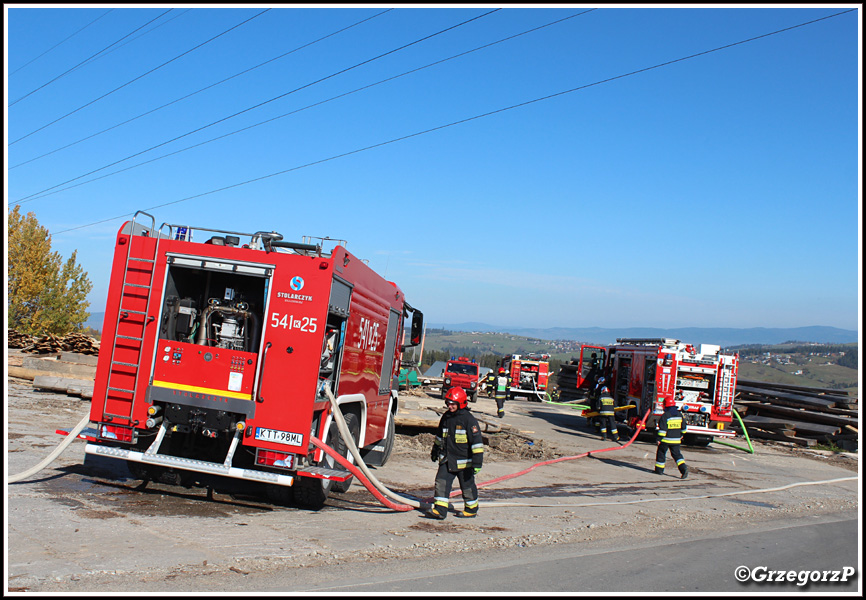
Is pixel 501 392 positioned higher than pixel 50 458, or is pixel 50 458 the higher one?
pixel 501 392

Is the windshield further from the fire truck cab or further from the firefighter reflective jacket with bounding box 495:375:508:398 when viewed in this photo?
the fire truck cab

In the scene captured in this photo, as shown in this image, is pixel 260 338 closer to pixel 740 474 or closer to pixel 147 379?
pixel 147 379

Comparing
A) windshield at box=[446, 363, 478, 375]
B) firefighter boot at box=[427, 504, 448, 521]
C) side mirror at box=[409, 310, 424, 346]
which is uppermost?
side mirror at box=[409, 310, 424, 346]

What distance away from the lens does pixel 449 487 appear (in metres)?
8.02

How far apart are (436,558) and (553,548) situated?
→ 4.95 feet

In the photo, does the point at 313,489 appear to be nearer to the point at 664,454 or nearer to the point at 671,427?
the point at 671,427

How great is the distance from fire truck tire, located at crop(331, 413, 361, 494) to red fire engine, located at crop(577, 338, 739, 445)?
37.0ft

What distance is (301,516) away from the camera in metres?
7.56

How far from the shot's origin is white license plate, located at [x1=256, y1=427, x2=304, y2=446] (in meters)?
7.20

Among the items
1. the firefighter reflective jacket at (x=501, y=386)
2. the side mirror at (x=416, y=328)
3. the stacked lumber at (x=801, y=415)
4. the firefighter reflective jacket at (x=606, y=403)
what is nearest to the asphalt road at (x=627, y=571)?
the side mirror at (x=416, y=328)

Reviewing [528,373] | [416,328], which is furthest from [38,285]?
[416,328]

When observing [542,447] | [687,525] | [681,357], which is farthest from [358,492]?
[681,357]

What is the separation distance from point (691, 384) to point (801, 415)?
Result: 244 inches

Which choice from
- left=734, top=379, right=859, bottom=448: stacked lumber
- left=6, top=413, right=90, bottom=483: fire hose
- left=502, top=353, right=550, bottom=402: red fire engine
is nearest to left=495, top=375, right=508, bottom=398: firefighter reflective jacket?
left=734, top=379, right=859, bottom=448: stacked lumber
